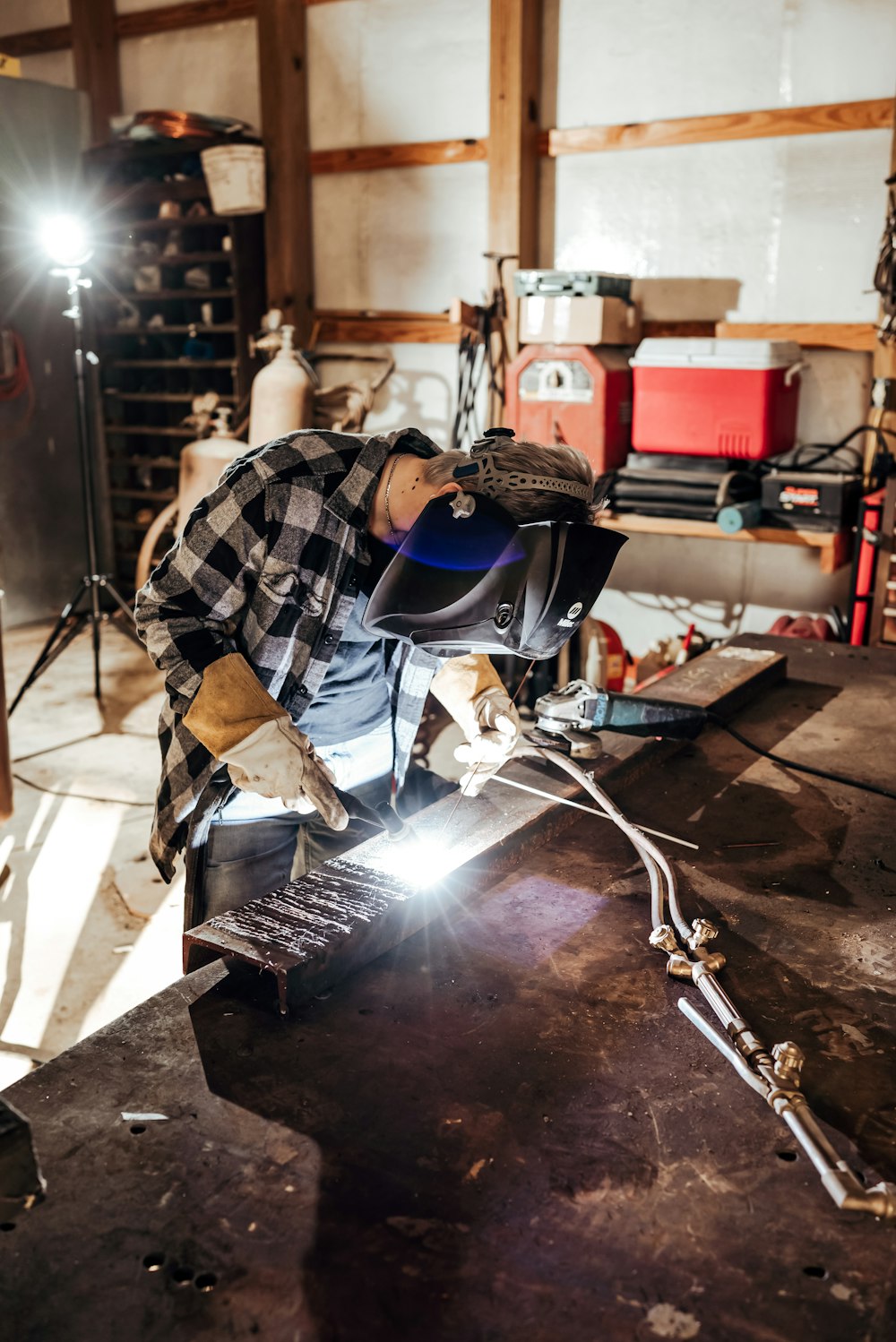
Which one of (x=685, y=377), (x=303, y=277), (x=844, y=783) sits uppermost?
(x=303, y=277)

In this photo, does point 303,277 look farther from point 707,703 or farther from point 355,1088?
point 355,1088

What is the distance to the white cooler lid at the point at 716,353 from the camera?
3.82m

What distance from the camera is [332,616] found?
175 centimetres

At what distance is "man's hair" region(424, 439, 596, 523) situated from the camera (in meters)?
1.45

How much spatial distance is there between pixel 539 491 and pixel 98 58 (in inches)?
235

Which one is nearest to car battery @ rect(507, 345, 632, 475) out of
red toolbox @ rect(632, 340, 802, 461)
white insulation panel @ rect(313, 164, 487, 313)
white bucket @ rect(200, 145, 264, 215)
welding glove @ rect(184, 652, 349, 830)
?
red toolbox @ rect(632, 340, 802, 461)

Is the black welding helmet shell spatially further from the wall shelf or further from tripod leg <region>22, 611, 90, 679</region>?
tripod leg <region>22, 611, 90, 679</region>

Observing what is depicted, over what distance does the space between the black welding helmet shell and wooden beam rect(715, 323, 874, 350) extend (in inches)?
122

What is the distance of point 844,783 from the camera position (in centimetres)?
A: 192

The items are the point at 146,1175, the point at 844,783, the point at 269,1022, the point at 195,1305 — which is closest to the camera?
the point at 195,1305

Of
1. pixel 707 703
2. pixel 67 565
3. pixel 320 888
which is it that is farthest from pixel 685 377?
pixel 67 565

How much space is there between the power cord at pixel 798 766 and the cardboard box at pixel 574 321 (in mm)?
2343

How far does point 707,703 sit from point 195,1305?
5.28ft

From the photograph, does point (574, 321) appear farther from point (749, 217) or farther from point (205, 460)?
point (205, 460)
